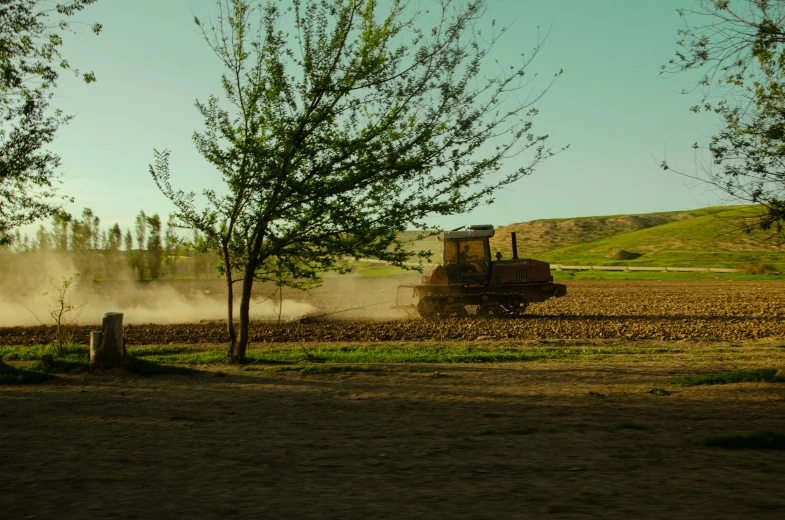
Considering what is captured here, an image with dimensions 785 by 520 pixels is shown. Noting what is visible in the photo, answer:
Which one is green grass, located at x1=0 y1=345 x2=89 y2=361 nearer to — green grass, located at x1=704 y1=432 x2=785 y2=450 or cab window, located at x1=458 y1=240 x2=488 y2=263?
green grass, located at x1=704 y1=432 x2=785 y2=450

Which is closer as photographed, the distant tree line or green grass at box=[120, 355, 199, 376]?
green grass at box=[120, 355, 199, 376]

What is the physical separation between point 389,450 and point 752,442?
143 inches

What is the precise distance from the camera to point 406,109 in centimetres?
1336

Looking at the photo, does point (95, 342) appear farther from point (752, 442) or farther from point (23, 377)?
point (752, 442)

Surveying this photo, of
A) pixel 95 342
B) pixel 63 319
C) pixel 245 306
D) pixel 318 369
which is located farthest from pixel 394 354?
pixel 63 319

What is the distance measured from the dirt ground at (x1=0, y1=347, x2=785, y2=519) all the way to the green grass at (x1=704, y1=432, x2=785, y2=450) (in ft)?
0.59

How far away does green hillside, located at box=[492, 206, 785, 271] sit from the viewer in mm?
82375

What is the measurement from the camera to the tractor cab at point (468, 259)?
91.1 ft

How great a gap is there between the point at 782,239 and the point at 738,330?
1147 centimetres

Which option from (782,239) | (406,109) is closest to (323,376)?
(406,109)

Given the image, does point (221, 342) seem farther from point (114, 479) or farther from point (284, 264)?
point (114, 479)

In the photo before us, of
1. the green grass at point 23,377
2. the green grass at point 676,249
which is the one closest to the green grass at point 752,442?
the green grass at point 23,377

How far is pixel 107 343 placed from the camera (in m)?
13.4

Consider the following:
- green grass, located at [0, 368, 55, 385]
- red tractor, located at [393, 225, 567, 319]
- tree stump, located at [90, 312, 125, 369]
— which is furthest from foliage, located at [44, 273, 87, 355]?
red tractor, located at [393, 225, 567, 319]
